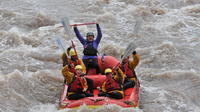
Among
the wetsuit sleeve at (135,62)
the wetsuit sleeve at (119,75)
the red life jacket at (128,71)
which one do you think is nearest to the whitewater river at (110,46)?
the wetsuit sleeve at (135,62)

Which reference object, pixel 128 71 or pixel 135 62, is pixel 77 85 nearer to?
pixel 128 71

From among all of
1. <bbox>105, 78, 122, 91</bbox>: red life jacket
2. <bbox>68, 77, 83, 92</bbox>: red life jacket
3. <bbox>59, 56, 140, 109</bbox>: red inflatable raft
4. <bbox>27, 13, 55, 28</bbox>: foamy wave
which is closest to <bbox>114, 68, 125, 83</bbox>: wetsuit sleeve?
<bbox>105, 78, 122, 91</bbox>: red life jacket

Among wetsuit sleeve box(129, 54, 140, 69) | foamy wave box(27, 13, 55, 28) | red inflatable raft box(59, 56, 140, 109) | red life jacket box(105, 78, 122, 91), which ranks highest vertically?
foamy wave box(27, 13, 55, 28)

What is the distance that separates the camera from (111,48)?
1120 centimetres

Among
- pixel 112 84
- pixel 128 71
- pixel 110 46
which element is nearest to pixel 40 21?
pixel 110 46

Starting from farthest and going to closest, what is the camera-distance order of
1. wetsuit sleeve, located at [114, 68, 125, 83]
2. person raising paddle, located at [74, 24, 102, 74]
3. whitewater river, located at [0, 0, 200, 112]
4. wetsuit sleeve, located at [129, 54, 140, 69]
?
person raising paddle, located at [74, 24, 102, 74], whitewater river, located at [0, 0, 200, 112], wetsuit sleeve, located at [129, 54, 140, 69], wetsuit sleeve, located at [114, 68, 125, 83]

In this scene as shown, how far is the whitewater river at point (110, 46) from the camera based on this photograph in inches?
323

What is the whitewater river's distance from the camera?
8.20 meters

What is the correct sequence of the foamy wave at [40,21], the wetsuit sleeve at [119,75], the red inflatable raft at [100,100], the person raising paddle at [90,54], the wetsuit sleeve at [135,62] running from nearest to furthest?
the red inflatable raft at [100,100] < the wetsuit sleeve at [119,75] < the wetsuit sleeve at [135,62] < the person raising paddle at [90,54] < the foamy wave at [40,21]

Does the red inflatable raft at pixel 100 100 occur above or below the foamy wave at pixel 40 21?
below

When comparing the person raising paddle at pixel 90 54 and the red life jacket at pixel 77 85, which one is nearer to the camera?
the red life jacket at pixel 77 85

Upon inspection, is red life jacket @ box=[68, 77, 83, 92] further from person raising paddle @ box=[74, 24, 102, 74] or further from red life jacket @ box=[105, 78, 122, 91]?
person raising paddle @ box=[74, 24, 102, 74]

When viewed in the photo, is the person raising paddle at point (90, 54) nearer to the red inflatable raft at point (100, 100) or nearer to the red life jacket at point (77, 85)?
the red inflatable raft at point (100, 100)

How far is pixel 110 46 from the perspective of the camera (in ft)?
36.9
